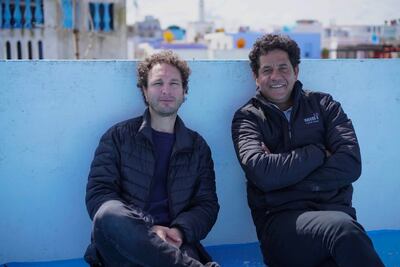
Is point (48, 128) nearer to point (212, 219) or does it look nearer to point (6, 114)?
point (6, 114)

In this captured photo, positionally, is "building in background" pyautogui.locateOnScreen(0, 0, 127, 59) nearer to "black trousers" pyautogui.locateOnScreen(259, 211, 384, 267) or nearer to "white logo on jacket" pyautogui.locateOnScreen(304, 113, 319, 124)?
"white logo on jacket" pyautogui.locateOnScreen(304, 113, 319, 124)

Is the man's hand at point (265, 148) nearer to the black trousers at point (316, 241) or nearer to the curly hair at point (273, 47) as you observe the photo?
the black trousers at point (316, 241)

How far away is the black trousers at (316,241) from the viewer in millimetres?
1819

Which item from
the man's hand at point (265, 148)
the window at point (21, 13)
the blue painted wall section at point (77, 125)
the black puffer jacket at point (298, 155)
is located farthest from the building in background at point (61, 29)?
the man's hand at point (265, 148)

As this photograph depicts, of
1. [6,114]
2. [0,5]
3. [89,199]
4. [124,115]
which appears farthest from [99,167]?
[0,5]

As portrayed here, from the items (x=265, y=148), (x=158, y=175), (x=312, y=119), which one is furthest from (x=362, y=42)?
(x=158, y=175)

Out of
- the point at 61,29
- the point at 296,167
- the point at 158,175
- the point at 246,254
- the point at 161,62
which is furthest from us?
the point at 61,29

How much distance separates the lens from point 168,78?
7.53 ft

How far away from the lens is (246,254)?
2711 millimetres

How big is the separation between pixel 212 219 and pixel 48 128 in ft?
3.54

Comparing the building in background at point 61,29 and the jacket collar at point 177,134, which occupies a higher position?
the building in background at point 61,29

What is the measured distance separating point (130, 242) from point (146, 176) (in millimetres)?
441

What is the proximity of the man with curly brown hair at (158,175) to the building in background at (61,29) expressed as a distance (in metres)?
10.2

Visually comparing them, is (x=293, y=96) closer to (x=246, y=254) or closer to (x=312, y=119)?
(x=312, y=119)
